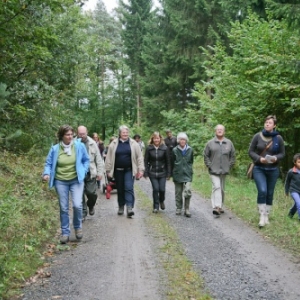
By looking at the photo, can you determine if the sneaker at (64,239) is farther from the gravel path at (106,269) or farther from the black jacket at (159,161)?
the black jacket at (159,161)

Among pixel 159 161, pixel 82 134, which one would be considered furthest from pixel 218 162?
pixel 82 134

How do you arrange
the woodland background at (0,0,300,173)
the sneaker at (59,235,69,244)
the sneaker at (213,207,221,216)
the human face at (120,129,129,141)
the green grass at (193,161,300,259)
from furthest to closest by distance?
the woodland background at (0,0,300,173), the sneaker at (213,207,221,216), the human face at (120,129,129,141), the green grass at (193,161,300,259), the sneaker at (59,235,69,244)

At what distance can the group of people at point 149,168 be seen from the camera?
6.68m

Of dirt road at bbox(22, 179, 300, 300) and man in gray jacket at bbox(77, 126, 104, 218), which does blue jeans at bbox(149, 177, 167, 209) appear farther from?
man in gray jacket at bbox(77, 126, 104, 218)

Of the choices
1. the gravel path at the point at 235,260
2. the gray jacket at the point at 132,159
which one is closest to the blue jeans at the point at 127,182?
the gray jacket at the point at 132,159

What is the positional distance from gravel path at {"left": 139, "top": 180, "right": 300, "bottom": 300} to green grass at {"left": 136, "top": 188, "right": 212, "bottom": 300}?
0.13 metres

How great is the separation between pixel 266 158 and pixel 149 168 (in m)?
3.06

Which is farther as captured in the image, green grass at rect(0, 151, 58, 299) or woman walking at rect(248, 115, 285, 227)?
woman walking at rect(248, 115, 285, 227)

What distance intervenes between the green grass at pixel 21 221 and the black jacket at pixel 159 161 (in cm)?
249

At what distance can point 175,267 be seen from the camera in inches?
211

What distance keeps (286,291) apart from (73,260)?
116 inches

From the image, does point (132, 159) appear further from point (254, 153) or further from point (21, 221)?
point (21, 221)

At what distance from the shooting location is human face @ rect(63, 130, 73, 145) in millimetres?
6637

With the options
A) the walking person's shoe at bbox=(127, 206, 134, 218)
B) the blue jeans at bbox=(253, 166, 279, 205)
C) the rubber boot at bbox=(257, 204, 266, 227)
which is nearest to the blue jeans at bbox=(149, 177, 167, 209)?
the walking person's shoe at bbox=(127, 206, 134, 218)
